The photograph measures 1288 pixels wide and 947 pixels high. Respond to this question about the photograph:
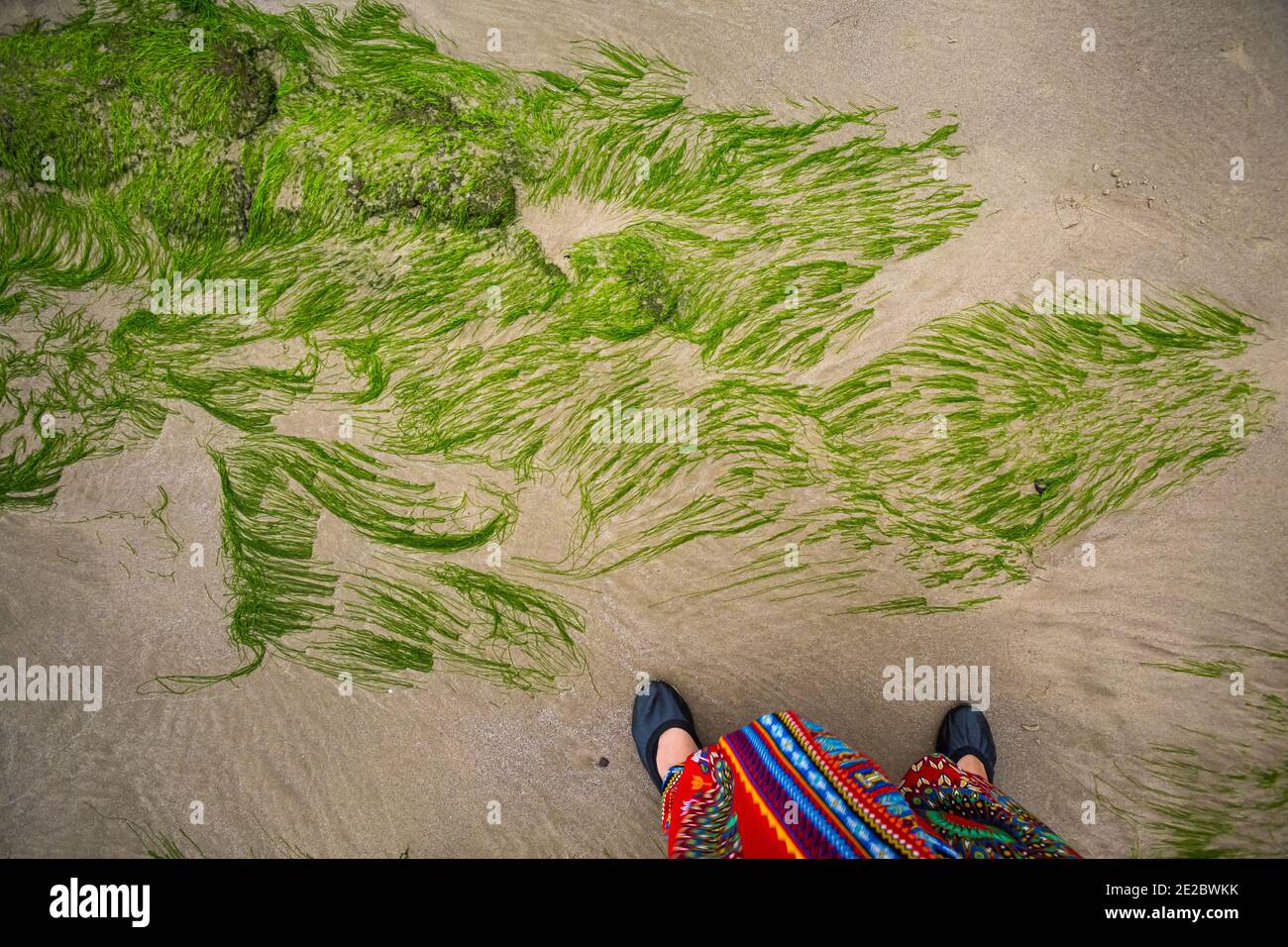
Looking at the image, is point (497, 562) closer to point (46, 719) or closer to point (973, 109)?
point (46, 719)

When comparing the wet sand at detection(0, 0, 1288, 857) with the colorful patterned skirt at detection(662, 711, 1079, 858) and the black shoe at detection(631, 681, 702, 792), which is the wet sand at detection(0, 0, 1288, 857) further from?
the colorful patterned skirt at detection(662, 711, 1079, 858)

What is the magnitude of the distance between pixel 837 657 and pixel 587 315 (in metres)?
1.59

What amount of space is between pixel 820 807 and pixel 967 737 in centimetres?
78

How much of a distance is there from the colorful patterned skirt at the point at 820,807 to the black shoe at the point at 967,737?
9 centimetres

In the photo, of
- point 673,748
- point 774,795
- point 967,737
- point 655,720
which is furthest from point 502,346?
point 967,737

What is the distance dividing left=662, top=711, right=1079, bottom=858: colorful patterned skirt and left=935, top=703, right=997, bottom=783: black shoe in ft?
0.30

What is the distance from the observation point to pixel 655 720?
2195 mm

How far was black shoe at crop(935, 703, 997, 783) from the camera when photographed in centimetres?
218

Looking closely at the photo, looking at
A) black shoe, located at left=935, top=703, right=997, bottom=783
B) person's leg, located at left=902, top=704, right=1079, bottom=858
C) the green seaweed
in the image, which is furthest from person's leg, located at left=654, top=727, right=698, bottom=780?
black shoe, located at left=935, top=703, right=997, bottom=783

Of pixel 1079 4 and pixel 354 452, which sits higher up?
pixel 1079 4

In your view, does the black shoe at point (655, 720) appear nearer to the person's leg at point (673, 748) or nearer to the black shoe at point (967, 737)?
the person's leg at point (673, 748)

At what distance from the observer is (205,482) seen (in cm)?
234
